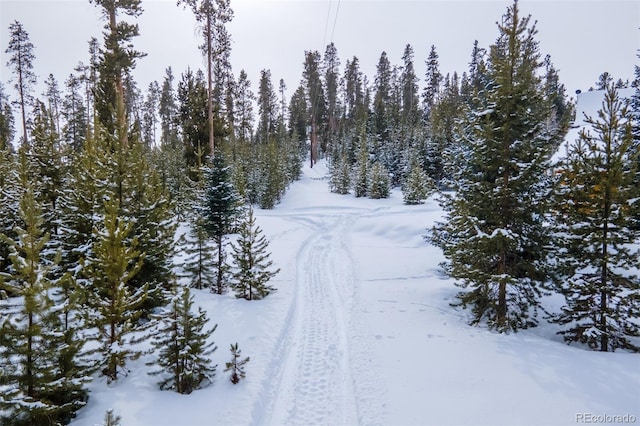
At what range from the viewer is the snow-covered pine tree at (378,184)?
37.8 m

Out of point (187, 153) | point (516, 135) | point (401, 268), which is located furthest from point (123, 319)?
point (187, 153)

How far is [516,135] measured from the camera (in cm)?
978

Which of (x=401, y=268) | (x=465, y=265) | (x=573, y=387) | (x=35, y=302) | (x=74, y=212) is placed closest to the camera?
(x=35, y=302)

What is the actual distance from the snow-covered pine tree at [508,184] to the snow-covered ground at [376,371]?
1.63 meters

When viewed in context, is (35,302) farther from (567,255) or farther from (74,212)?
(567,255)

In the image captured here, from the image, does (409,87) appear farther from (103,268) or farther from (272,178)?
(103,268)

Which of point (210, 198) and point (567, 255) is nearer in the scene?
point (567, 255)

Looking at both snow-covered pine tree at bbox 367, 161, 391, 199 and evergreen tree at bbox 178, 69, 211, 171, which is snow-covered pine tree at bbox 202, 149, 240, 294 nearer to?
evergreen tree at bbox 178, 69, 211, 171

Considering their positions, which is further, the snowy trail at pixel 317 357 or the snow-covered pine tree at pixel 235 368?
the snow-covered pine tree at pixel 235 368

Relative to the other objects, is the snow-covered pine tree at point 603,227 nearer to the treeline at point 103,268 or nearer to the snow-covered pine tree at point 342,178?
the treeline at point 103,268

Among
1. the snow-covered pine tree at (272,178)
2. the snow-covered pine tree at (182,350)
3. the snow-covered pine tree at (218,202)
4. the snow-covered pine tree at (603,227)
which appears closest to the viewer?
the snow-covered pine tree at (182,350)

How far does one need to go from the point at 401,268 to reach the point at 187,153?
15.2 m

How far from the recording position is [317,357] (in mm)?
8375

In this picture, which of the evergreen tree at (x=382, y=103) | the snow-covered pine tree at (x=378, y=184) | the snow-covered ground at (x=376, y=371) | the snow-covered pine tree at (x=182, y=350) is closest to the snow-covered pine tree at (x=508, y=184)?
the snow-covered ground at (x=376, y=371)
